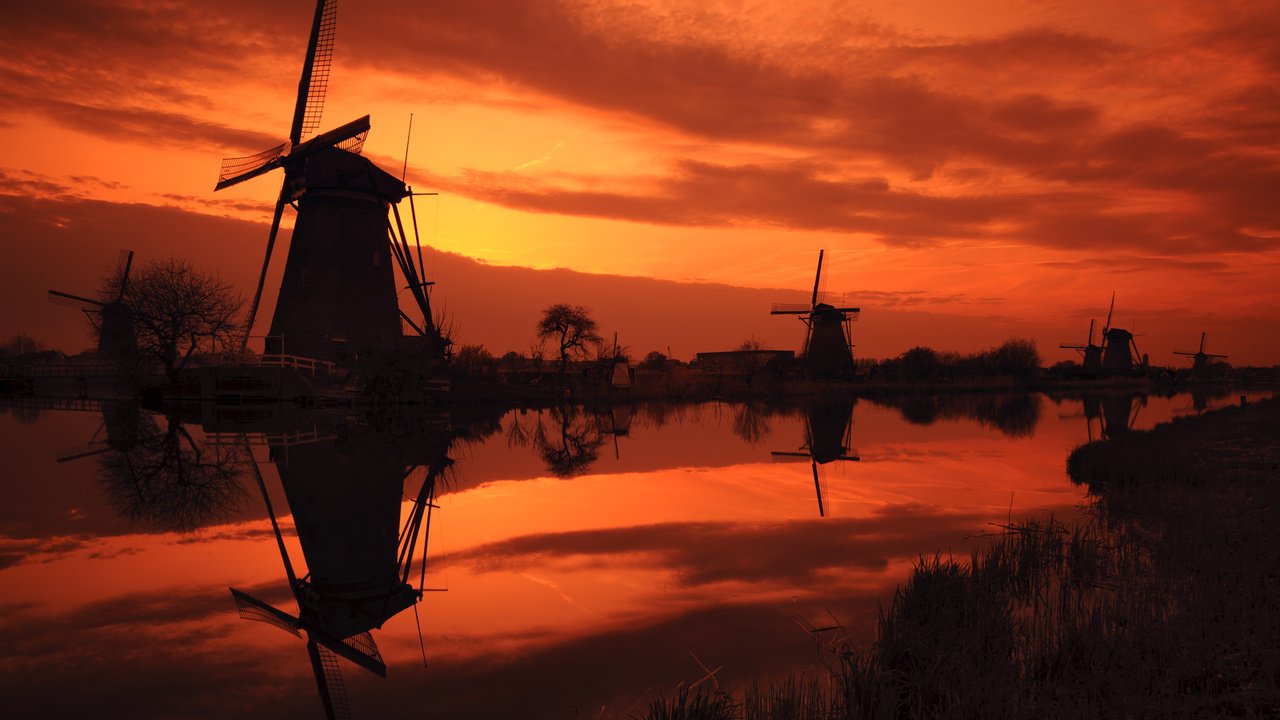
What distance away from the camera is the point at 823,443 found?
2272cm

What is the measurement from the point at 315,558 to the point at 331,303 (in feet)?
86.5

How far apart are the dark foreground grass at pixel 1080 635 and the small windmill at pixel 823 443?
439 centimetres

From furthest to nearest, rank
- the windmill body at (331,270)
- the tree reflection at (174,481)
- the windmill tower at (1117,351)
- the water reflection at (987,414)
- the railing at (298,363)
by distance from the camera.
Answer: the windmill tower at (1117,351) < the windmill body at (331,270) < the railing at (298,363) < the water reflection at (987,414) < the tree reflection at (174,481)

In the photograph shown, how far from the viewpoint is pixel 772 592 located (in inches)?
295

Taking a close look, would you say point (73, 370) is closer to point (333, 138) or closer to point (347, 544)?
point (333, 138)

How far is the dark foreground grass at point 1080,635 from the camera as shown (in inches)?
176

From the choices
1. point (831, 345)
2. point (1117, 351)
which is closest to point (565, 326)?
point (831, 345)

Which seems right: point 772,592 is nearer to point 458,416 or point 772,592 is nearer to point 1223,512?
point 1223,512

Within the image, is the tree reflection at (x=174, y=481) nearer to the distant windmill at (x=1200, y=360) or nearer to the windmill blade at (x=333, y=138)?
the windmill blade at (x=333, y=138)

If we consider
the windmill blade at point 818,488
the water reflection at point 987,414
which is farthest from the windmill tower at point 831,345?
the windmill blade at point 818,488

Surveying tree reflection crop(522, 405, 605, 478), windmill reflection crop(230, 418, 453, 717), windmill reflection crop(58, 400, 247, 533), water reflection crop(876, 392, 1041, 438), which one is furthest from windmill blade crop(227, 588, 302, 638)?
water reflection crop(876, 392, 1041, 438)

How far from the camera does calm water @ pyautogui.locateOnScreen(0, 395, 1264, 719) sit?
5.45m

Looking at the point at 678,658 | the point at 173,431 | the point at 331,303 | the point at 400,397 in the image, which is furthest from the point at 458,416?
the point at 678,658

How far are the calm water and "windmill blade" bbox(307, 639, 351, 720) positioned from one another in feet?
0.16
